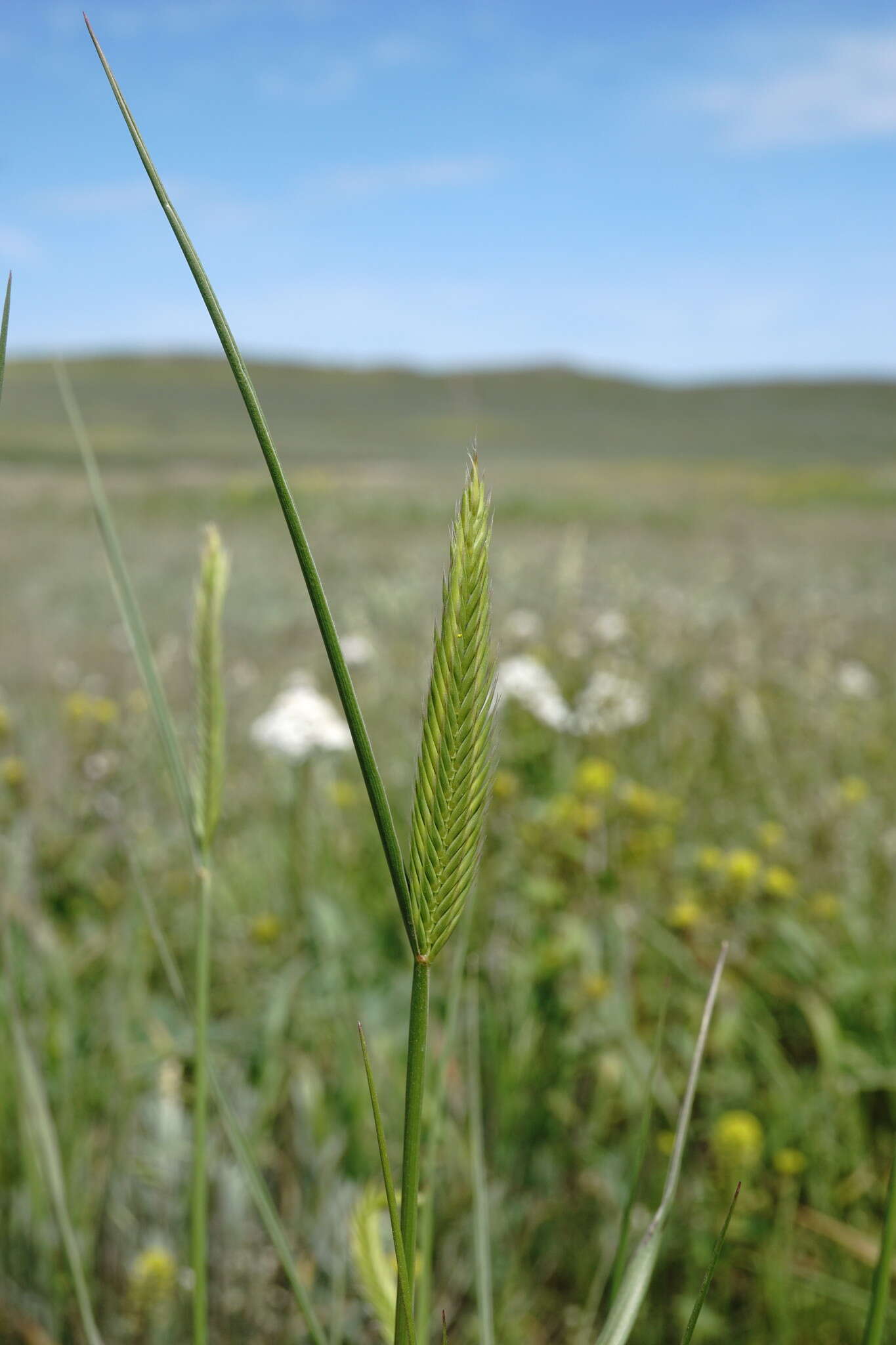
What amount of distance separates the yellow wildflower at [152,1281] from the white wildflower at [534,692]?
1483 millimetres

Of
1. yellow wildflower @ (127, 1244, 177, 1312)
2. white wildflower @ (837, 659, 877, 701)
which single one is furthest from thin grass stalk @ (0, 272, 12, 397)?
white wildflower @ (837, 659, 877, 701)

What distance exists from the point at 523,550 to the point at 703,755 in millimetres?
7623

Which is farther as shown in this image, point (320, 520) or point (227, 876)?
point (320, 520)

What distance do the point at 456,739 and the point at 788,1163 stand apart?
1.38m

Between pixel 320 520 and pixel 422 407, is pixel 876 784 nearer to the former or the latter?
pixel 320 520

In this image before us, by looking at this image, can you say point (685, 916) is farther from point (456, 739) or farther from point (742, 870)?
Result: point (456, 739)

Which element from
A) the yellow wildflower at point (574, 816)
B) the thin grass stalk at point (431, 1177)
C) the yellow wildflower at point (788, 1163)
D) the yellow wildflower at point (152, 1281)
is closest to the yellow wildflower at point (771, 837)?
the yellow wildflower at point (574, 816)

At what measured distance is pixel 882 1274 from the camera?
33 cm

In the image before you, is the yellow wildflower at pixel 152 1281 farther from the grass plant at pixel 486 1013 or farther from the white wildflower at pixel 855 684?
the white wildflower at pixel 855 684

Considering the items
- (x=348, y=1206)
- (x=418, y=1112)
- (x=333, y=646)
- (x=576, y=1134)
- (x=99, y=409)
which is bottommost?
(x=576, y=1134)

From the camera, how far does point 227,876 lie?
224 cm

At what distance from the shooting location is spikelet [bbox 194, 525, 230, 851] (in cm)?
49

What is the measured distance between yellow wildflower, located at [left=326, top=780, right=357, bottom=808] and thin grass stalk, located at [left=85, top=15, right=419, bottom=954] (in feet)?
7.43

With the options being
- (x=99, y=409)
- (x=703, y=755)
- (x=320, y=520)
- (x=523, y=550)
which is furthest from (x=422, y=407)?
(x=703, y=755)
